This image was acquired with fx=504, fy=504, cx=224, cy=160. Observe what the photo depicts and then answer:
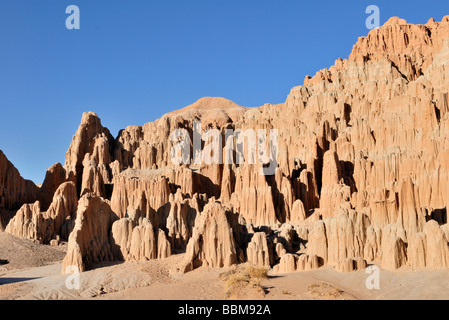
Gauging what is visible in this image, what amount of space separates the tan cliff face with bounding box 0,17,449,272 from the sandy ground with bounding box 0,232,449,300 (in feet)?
6.20

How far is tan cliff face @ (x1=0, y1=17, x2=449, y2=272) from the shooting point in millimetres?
42875

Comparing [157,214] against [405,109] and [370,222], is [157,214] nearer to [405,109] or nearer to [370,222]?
[370,222]

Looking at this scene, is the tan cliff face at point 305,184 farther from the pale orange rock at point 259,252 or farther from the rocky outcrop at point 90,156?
the rocky outcrop at point 90,156

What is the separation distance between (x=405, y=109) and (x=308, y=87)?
27.3 meters

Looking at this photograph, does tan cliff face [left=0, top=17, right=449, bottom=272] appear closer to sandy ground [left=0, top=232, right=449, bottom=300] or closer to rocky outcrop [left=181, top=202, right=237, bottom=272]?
rocky outcrop [left=181, top=202, right=237, bottom=272]

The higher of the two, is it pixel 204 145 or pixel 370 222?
pixel 204 145

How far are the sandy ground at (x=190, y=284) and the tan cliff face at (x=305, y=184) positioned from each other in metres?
1.89

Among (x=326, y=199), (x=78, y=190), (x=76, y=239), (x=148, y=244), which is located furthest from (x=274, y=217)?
(x=78, y=190)

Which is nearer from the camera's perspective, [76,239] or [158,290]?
[158,290]

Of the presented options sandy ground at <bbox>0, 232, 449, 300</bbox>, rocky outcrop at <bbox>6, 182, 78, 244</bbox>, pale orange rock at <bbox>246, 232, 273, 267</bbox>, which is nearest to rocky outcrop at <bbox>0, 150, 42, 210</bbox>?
rocky outcrop at <bbox>6, 182, 78, 244</bbox>

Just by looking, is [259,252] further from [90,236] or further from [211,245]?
[90,236]

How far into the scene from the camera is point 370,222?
143 ft

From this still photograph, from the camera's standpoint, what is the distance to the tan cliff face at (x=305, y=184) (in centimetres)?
4288

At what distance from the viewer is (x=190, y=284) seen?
128 feet
